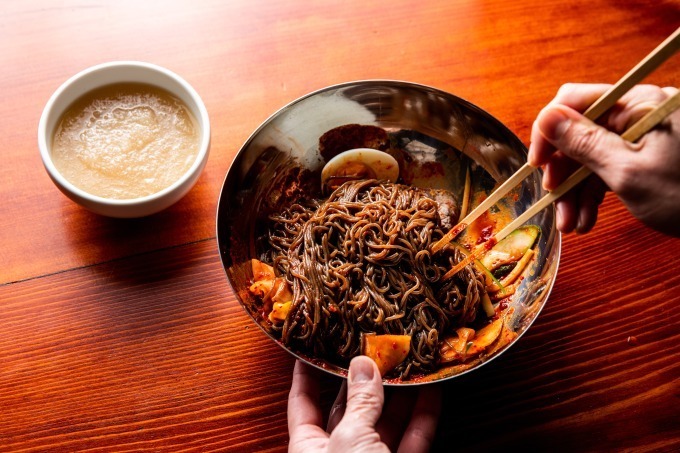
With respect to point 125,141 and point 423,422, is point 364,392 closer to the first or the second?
point 423,422

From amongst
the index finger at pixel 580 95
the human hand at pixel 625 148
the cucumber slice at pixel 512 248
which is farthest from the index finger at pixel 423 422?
the index finger at pixel 580 95

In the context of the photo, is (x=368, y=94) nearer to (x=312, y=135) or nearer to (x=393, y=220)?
(x=312, y=135)

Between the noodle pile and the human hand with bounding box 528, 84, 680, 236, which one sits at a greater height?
the human hand with bounding box 528, 84, 680, 236

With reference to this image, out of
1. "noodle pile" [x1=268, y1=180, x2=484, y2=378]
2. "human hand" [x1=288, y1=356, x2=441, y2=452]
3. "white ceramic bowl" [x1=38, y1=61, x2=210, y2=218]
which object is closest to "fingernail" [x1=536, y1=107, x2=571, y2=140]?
"noodle pile" [x1=268, y1=180, x2=484, y2=378]

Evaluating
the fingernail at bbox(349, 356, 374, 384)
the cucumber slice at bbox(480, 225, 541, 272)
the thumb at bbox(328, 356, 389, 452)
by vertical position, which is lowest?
the thumb at bbox(328, 356, 389, 452)

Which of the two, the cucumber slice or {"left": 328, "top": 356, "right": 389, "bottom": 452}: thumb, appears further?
the cucumber slice

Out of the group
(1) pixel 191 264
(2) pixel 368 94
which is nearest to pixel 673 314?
(2) pixel 368 94

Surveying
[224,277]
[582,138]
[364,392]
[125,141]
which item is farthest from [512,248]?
[125,141]

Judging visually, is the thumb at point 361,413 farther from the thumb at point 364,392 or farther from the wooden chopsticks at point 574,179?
the wooden chopsticks at point 574,179

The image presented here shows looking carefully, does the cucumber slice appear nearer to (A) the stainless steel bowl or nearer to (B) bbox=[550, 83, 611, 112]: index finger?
(A) the stainless steel bowl
